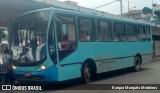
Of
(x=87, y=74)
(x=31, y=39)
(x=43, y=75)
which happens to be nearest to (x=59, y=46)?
(x=31, y=39)

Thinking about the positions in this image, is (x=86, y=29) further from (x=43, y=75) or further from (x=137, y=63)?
(x=137, y=63)

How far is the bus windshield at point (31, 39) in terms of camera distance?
38.8 ft

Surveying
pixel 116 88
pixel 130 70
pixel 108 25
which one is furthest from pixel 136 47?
pixel 116 88

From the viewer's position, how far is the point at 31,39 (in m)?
12.1

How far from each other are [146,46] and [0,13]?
29.1ft

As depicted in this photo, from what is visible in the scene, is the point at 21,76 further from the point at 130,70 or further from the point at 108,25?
the point at 130,70

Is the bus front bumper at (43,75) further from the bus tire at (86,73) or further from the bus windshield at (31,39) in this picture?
the bus tire at (86,73)

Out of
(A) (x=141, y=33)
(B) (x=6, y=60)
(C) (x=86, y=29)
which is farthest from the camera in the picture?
(A) (x=141, y=33)

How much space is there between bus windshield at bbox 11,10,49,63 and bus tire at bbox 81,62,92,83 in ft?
7.72

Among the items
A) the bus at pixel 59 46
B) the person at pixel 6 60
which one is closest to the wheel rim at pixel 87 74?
the bus at pixel 59 46

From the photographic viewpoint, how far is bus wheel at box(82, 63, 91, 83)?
13555mm

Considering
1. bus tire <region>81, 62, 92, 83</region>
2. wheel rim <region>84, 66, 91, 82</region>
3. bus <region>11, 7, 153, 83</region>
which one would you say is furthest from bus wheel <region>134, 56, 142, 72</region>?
wheel rim <region>84, 66, 91, 82</region>

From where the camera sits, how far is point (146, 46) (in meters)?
20.8

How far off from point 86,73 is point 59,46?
2.31 metres
